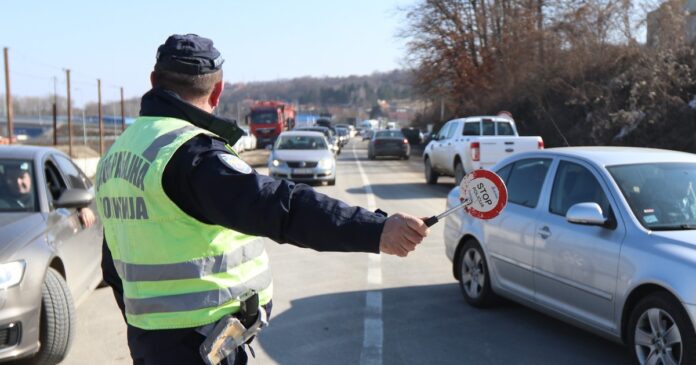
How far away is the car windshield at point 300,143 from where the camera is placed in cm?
2086

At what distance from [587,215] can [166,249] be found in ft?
11.7

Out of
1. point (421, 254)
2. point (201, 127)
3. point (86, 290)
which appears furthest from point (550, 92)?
point (201, 127)

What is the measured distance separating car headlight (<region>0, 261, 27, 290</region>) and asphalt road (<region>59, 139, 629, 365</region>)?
93 centimetres

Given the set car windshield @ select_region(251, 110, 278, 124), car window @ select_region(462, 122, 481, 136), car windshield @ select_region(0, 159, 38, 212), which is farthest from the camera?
car windshield @ select_region(251, 110, 278, 124)

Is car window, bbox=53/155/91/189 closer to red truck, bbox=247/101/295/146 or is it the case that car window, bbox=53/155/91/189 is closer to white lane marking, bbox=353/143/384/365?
white lane marking, bbox=353/143/384/365

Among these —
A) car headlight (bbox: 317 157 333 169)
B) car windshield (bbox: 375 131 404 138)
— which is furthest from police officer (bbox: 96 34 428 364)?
car windshield (bbox: 375 131 404 138)

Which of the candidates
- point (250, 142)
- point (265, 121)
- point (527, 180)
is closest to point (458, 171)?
point (527, 180)

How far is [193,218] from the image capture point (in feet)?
7.20

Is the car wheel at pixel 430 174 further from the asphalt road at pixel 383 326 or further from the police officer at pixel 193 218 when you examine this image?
the police officer at pixel 193 218

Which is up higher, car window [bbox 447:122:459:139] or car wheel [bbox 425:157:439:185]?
car window [bbox 447:122:459:139]

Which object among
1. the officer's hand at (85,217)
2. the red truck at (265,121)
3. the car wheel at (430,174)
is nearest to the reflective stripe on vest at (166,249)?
the officer's hand at (85,217)

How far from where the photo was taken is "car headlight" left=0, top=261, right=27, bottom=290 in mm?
4520

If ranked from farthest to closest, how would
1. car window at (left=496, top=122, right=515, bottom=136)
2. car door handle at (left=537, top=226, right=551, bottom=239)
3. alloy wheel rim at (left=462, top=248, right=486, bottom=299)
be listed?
1. car window at (left=496, top=122, right=515, bottom=136)
2. alloy wheel rim at (left=462, top=248, right=486, bottom=299)
3. car door handle at (left=537, top=226, right=551, bottom=239)

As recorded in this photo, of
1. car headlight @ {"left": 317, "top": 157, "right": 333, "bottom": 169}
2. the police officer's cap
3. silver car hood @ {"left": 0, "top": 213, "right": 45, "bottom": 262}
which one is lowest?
car headlight @ {"left": 317, "top": 157, "right": 333, "bottom": 169}
